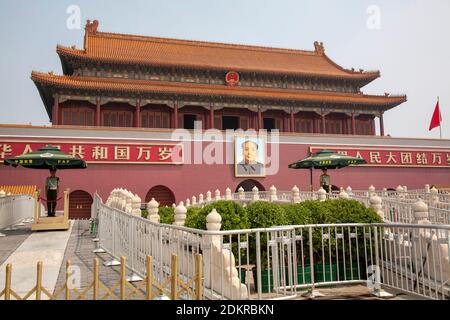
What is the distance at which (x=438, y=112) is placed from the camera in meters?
26.4

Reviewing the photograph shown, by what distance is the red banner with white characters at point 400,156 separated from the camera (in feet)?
78.7

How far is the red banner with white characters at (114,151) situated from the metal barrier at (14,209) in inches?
135

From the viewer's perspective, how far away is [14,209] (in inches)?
530

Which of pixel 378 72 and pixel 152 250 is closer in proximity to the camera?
pixel 152 250

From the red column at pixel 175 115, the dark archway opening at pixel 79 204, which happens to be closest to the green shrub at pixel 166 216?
the dark archway opening at pixel 79 204

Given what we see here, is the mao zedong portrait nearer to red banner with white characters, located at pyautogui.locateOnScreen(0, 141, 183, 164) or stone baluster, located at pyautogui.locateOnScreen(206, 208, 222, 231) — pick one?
red banner with white characters, located at pyautogui.locateOnScreen(0, 141, 183, 164)

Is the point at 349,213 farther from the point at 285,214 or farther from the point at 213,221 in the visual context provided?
the point at 213,221

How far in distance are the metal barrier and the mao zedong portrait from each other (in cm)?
1079

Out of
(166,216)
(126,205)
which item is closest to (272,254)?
(126,205)

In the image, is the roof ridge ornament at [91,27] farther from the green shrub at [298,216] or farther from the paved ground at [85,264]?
the green shrub at [298,216]
